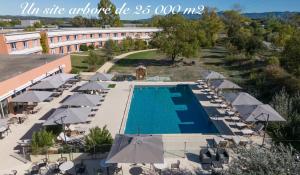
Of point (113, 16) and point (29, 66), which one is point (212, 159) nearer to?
point (29, 66)

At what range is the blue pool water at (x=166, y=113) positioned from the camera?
20578 millimetres

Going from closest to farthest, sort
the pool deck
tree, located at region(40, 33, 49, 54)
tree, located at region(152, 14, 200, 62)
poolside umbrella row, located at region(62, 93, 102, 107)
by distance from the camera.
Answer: the pool deck
poolside umbrella row, located at region(62, 93, 102, 107)
tree, located at region(152, 14, 200, 62)
tree, located at region(40, 33, 49, 54)

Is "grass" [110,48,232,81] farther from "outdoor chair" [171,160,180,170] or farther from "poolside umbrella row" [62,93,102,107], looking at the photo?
"outdoor chair" [171,160,180,170]

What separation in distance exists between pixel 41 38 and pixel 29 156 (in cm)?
3843

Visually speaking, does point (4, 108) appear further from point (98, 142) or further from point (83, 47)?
point (83, 47)

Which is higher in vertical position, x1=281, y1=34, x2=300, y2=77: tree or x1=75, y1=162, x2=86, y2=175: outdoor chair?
x1=281, y1=34, x2=300, y2=77: tree

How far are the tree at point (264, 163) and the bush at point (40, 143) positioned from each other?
11324 millimetres

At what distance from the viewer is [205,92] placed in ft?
94.0

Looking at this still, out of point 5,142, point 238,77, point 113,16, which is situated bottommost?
point 5,142

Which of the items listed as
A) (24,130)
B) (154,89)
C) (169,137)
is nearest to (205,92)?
(154,89)

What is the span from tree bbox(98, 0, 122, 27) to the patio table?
258 feet

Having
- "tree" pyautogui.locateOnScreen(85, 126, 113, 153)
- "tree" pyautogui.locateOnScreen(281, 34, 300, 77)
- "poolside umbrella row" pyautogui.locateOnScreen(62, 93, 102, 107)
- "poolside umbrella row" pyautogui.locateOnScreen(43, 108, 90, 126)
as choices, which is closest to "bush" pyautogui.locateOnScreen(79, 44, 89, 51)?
"poolside umbrella row" pyautogui.locateOnScreen(62, 93, 102, 107)

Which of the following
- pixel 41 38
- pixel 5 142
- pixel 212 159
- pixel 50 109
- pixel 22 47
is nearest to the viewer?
pixel 212 159

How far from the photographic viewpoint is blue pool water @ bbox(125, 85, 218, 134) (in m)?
20.6
